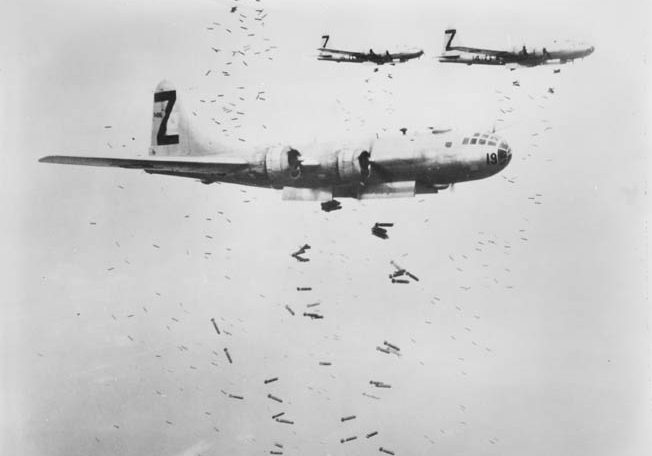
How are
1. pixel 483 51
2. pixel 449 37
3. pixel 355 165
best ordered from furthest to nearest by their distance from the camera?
pixel 483 51
pixel 355 165
pixel 449 37

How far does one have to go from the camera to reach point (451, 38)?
19.1m

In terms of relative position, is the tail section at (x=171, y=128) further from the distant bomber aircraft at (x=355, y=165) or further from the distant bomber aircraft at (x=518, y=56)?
the distant bomber aircraft at (x=518, y=56)

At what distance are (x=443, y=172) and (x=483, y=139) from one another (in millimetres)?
1461

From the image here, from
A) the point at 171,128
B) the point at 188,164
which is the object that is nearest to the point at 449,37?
the point at 188,164

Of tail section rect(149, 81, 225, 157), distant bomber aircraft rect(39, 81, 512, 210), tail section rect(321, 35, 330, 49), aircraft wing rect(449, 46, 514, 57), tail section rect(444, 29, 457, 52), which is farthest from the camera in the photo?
tail section rect(149, 81, 225, 157)

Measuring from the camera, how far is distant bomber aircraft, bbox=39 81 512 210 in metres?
18.7

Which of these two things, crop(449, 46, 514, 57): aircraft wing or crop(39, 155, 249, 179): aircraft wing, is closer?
crop(39, 155, 249, 179): aircraft wing

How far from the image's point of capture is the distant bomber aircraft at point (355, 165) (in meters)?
18.7

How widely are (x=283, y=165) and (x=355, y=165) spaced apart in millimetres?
2166

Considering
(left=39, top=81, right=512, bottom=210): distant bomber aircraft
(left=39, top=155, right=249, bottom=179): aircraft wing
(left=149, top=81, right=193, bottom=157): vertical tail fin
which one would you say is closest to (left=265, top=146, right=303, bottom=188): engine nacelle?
(left=39, top=81, right=512, bottom=210): distant bomber aircraft

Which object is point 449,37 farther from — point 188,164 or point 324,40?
point 188,164

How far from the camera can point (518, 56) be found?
21891mm

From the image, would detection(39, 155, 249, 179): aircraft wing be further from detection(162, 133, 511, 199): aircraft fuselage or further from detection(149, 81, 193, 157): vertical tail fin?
detection(149, 81, 193, 157): vertical tail fin

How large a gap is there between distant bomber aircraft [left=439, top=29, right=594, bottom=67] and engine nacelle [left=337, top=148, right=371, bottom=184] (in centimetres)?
432
